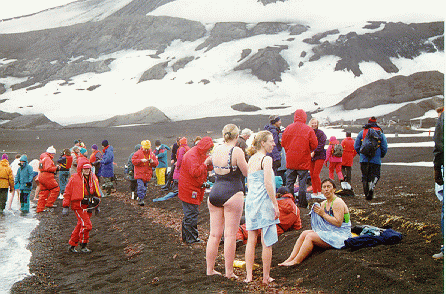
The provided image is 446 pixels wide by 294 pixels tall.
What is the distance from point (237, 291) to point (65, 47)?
361ft

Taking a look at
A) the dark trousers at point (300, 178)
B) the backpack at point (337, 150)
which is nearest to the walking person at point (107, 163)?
the backpack at point (337, 150)

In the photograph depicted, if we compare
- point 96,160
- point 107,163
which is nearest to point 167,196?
point 107,163

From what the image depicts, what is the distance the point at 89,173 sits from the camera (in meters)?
7.46

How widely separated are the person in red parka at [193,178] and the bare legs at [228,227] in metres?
1.23

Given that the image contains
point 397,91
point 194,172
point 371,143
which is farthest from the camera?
point 397,91

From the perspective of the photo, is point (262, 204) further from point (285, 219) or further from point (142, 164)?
point (142, 164)

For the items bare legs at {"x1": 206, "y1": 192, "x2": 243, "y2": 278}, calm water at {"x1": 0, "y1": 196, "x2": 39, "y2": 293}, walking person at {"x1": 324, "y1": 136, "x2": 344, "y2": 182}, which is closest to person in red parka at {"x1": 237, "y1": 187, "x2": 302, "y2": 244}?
bare legs at {"x1": 206, "y1": 192, "x2": 243, "y2": 278}

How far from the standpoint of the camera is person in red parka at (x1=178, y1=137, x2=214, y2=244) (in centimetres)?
650

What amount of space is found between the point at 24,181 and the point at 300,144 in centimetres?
716

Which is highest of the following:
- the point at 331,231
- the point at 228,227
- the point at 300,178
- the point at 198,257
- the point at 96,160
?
the point at 96,160

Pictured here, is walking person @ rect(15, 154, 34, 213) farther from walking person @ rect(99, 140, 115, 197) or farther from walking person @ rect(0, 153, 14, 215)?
walking person @ rect(99, 140, 115, 197)

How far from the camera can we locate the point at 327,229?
551 centimetres

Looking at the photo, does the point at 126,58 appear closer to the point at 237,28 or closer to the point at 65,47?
the point at 65,47

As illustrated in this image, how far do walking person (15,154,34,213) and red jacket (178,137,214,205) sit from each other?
244 inches
